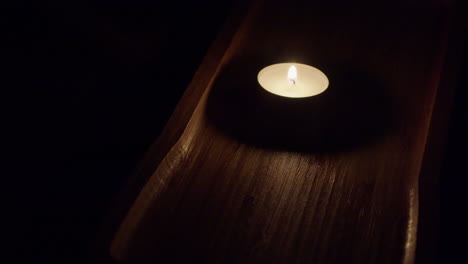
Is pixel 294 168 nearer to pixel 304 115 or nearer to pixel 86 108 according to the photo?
pixel 304 115

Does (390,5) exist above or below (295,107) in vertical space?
above

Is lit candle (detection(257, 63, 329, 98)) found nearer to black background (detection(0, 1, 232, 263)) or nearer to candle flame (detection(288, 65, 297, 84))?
candle flame (detection(288, 65, 297, 84))

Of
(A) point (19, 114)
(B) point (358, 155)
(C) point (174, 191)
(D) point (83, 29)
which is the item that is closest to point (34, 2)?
(D) point (83, 29)

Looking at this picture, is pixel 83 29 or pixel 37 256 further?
pixel 83 29

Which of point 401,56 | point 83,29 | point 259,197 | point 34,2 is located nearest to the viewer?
point 259,197

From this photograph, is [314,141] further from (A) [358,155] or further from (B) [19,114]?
(B) [19,114]

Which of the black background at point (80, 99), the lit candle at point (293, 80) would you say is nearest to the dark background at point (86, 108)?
the black background at point (80, 99)

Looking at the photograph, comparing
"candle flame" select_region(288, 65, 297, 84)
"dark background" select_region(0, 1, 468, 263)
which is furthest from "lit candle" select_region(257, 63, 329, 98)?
"dark background" select_region(0, 1, 468, 263)
